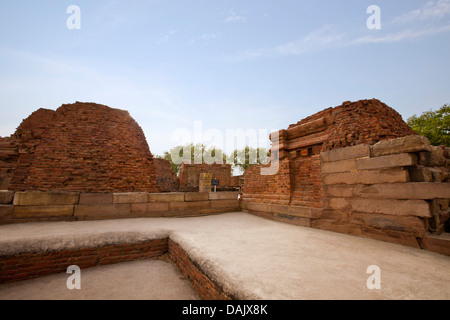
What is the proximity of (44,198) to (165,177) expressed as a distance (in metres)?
13.5

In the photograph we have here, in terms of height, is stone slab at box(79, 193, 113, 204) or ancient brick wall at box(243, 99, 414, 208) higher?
ancient brick wall at box(243, 99, 414, 208)

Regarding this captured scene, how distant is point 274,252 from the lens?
2.81m

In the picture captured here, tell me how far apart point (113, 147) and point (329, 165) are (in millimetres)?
8309

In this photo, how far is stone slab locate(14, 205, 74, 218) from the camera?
4685 millimetres

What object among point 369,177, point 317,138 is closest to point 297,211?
point 369,177

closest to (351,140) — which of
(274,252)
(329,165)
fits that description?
(329,165)

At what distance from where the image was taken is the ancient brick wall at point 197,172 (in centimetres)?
2266

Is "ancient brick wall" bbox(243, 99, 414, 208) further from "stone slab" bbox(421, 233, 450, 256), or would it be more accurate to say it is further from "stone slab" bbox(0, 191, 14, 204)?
"stone slab" bbox(0, 191, 14, 204)

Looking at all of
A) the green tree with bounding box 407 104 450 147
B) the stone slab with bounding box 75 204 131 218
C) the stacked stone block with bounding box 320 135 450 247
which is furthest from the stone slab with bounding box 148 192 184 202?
the green tree with bounding box 407 104 450 147

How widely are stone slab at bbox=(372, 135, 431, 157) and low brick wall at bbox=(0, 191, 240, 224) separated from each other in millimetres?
4568

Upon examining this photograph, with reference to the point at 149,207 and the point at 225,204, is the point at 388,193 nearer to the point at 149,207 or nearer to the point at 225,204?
the point at 225,204

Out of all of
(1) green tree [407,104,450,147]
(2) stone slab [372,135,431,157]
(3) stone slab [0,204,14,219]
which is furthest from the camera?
(1) green tree [407,104,450,147]

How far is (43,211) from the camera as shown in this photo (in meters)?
4.84

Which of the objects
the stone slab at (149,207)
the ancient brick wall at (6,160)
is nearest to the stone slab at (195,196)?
the stone slab at (149,207)
